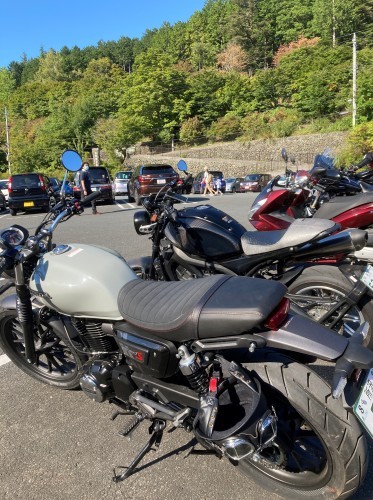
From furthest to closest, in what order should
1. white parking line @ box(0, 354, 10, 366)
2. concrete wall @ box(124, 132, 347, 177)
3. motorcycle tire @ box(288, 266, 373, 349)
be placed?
concrete wall @ box(124, 132, 347, 177) < white parking line @ box(0, 354, 10, 366) < motorcycle tire @ box(288, 266, 373, 349)

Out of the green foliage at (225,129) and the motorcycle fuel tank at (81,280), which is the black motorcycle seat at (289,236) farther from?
the green foliage at (225,129)

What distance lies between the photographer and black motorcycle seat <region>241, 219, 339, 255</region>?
3111 millimetres

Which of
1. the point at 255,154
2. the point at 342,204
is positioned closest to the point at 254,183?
the point at 255,154

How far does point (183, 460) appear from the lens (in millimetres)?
2373

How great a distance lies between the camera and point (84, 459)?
7.97 feet

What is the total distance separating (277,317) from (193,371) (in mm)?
444

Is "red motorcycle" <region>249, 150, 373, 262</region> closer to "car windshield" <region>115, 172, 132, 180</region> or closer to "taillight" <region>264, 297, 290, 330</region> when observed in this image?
"taillight" <region>264, 297, 290, 330</region>

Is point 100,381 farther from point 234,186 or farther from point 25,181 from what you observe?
point 234,186

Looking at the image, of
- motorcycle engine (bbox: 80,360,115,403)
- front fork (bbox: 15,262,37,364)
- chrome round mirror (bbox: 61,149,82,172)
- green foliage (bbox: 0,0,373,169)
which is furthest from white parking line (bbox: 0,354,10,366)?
green foliage (bbox: 0,0,373,169)

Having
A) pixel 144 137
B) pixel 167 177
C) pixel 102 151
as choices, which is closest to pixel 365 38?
pixel 144 137

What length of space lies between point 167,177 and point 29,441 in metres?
14.2

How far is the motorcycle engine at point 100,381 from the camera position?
2.38 m

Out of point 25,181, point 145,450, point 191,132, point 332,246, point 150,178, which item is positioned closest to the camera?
point 145,450

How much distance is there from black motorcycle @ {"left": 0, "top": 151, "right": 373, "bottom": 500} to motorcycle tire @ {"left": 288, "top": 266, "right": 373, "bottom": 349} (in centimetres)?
119
